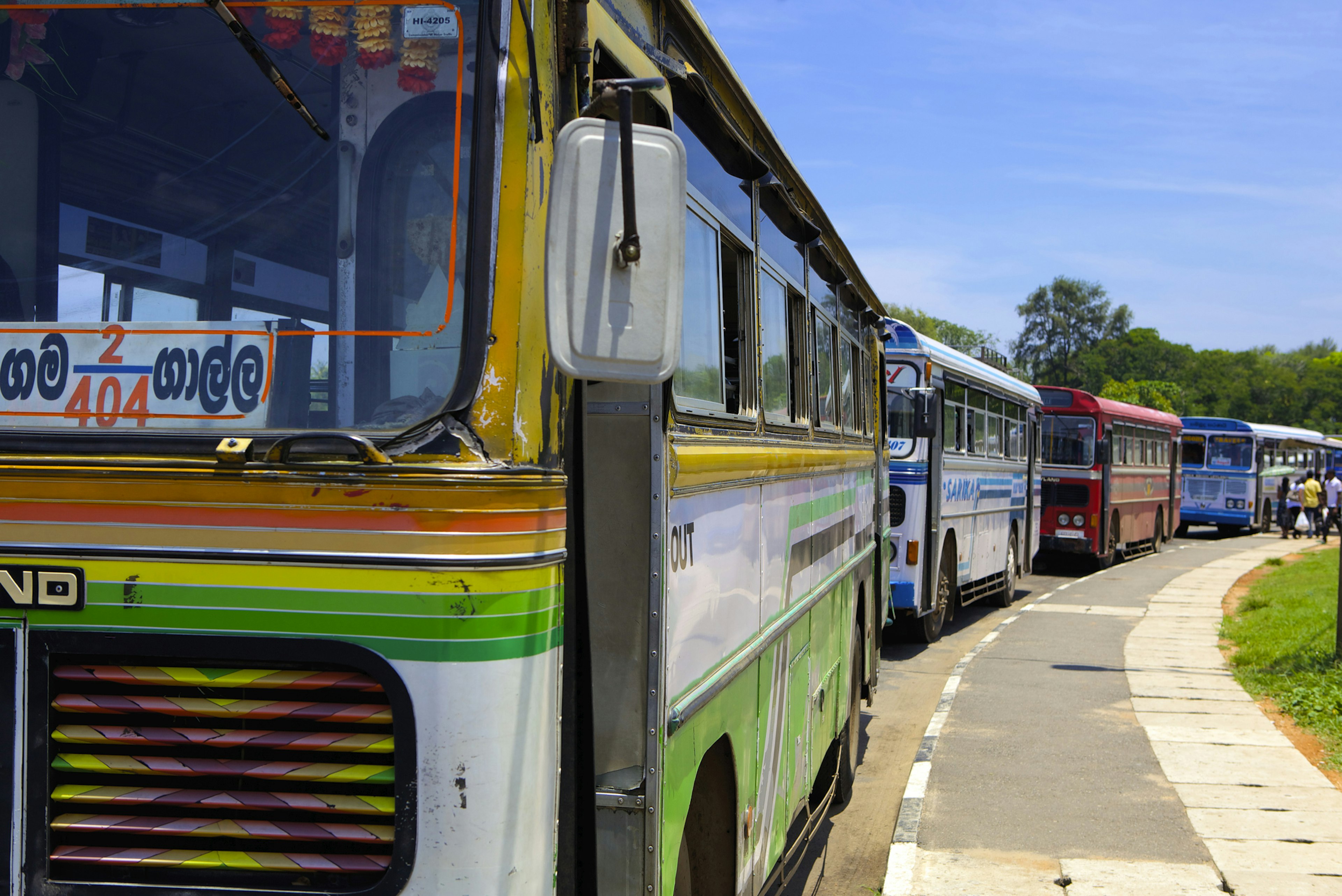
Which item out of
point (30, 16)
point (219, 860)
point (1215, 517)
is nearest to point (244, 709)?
point (219, 860)

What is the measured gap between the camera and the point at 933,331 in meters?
97.0

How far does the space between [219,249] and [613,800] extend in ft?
4.55

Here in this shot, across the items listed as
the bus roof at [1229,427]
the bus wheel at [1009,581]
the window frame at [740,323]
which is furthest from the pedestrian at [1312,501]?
the window frame at [740,323]

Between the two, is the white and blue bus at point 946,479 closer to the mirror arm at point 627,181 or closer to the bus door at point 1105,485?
the bus door at point 1105,485

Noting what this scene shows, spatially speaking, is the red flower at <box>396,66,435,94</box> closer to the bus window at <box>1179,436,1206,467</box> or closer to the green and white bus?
the green and white bus

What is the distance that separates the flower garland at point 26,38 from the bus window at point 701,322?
145cm

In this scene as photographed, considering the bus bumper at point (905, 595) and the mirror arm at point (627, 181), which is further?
the bus bumper at point (905, 595)

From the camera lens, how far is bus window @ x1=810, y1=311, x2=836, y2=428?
17.0 ft

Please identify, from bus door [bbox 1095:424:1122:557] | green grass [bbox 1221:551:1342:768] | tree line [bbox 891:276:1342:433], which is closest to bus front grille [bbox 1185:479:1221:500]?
bus door [bbox 1095:424:1122:557]

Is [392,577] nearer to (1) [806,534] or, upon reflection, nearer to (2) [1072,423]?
(1) [806,534]

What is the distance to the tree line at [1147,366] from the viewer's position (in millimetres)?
111375

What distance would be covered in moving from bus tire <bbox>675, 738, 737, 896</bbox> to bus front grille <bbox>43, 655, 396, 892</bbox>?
4.13 ft

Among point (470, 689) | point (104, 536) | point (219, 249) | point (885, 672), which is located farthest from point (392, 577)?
point (885, 672)

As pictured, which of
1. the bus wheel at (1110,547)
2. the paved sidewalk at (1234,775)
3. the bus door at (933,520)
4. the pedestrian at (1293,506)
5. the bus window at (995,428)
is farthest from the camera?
the pedestrian at (1293,506)
